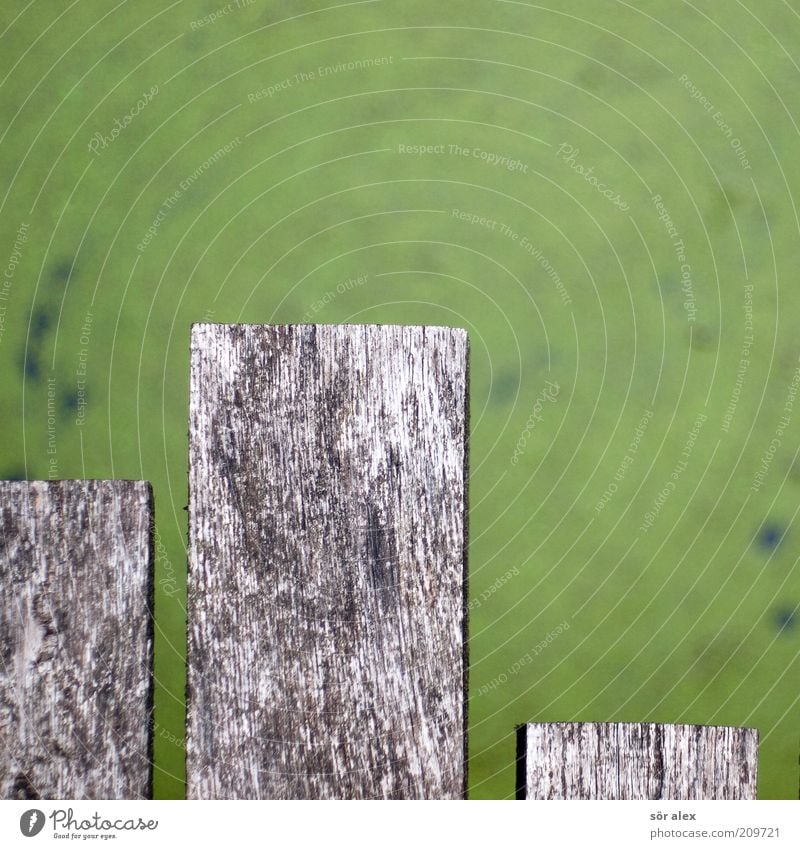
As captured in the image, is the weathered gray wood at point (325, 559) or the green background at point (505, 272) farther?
the green background at point (505, 272)

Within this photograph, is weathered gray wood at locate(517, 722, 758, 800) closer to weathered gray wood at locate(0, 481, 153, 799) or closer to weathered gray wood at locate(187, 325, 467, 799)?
weathered gray wood at locate(187, 325, 467, 799)

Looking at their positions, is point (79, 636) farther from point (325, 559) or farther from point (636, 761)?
point (636, 761)

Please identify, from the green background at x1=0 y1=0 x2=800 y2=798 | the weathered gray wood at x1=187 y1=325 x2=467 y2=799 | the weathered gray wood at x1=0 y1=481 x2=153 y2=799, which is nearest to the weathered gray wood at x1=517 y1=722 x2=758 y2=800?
the weathered gray wood at x1=187 y1=325 x2=467 y2=799

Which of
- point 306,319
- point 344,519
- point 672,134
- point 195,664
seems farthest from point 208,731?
point 672,134
